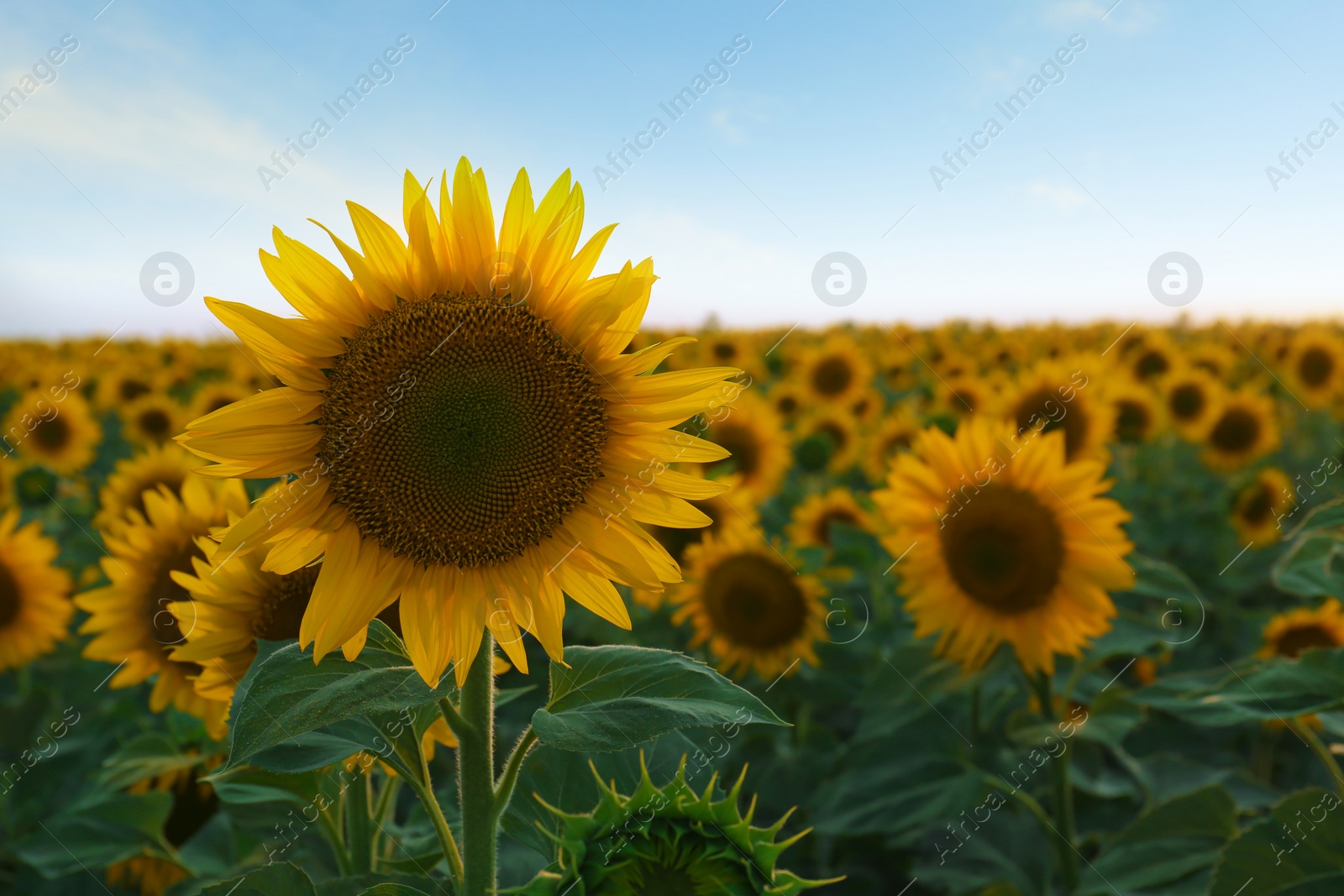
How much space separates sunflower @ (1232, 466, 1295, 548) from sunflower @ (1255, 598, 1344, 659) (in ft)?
10.2

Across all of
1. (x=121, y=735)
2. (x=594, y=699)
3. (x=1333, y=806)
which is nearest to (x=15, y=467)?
(x=121, y=735)

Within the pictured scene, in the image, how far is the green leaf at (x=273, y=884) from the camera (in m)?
1.39

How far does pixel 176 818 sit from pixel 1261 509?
7.63 m

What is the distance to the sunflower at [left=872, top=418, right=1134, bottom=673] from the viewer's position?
342 cm

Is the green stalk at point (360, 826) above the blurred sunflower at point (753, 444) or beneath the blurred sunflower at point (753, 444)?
beneath

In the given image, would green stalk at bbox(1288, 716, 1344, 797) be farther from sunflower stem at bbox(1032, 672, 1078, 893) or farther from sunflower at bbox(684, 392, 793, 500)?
sunflower at bbox(684, 392, 793, 500)

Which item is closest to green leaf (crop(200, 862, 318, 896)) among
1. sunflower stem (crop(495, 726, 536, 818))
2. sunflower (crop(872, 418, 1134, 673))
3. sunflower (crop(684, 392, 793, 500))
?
sunflower stem (crop(495, 726, 536, 818))

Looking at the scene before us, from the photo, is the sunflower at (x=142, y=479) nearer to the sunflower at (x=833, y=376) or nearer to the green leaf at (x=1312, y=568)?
the green leaf at (x=1312, y=568)

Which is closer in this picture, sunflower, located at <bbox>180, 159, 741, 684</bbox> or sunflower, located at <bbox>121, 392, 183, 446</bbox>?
sunflower, located at <bbox>180, 159, 741, 684</bbox>

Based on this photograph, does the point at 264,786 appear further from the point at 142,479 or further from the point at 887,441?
the point at 887,441

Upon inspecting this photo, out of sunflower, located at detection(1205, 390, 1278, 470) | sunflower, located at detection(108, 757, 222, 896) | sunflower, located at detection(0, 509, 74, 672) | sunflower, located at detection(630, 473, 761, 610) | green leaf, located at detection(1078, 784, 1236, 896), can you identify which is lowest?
sunflower, located at detection(1205, 390, 1278, 470)

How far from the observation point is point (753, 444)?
23.8 ft

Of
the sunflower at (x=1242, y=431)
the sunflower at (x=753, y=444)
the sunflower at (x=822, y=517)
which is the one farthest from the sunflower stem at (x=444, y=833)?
the sunflower at (x=1242, y=431)

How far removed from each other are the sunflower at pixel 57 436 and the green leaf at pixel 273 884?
9.15m
